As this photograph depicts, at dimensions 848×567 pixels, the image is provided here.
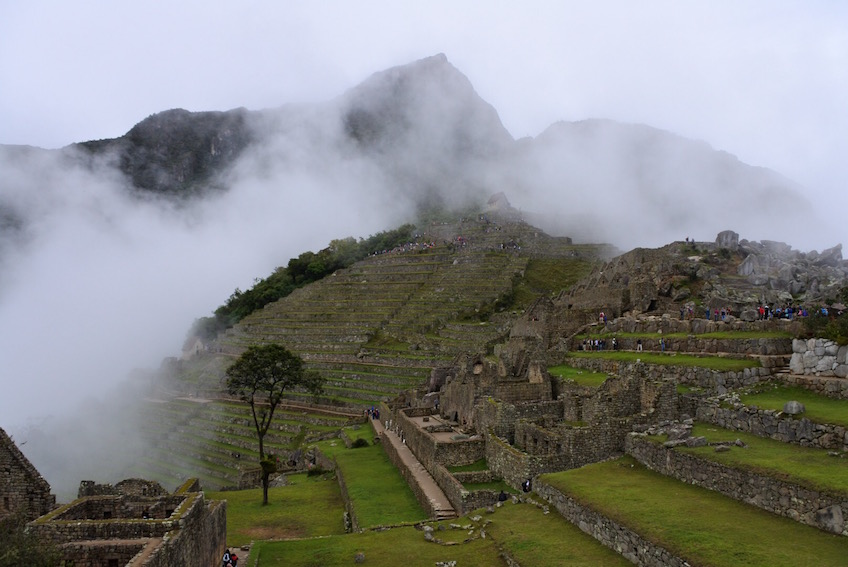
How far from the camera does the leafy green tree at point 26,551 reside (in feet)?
27.3

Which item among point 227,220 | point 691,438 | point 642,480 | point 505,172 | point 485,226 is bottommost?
point 642,480

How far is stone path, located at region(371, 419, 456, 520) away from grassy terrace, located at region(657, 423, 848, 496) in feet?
22.0

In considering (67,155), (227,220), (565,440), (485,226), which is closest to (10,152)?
(67,155)

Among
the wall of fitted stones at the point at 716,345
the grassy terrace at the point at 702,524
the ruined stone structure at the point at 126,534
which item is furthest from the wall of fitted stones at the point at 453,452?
the ruined stone structure at the point at 126,534

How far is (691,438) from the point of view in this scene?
12828 mm

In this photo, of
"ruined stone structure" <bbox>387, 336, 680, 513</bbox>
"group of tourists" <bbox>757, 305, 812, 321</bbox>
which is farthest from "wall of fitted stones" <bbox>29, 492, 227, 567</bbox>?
"group of tourists" <bbox>757, 305, 812, 321</bbox>

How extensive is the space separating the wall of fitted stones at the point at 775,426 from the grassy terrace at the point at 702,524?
2131 millimetres

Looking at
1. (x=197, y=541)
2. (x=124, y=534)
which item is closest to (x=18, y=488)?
(x=124, y=534)

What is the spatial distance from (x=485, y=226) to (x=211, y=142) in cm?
9217

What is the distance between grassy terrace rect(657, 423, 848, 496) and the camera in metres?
9.53

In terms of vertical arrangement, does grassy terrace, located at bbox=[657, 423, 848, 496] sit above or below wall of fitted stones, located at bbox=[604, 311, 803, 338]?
below

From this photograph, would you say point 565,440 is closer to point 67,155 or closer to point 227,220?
point 227,220

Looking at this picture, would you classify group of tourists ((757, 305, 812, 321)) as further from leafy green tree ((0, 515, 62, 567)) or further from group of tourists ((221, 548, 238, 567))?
leafy green tree ((0, 515, 62, 567))

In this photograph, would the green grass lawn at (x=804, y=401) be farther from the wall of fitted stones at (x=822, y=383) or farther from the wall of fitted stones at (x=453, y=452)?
the wall of fitted stones at (x=453, y=452)
